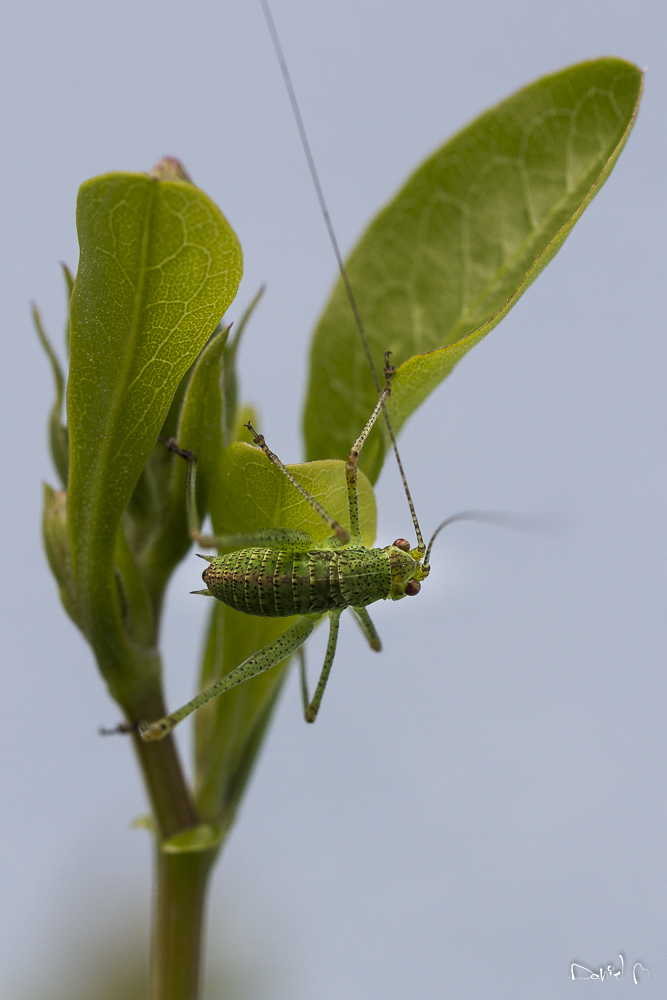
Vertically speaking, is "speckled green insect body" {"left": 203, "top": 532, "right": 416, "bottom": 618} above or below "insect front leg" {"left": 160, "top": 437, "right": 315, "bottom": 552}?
below

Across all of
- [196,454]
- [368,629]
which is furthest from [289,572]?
[368,629]

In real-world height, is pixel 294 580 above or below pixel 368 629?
above

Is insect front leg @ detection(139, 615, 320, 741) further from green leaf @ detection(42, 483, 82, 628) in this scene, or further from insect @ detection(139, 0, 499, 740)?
green leaf @ detection(42, 483, 82, 628)

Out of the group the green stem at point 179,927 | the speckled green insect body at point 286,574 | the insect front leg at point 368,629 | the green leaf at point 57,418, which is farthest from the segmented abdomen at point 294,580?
the green stem at point 179,927

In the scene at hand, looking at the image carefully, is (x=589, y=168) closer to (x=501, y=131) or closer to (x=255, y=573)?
(x=501, y=131)

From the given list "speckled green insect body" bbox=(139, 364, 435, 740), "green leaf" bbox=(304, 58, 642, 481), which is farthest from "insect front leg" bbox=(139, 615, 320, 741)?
"green leaf" bbox=(304, 58, 642, 481)

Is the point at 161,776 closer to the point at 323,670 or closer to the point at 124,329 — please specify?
the point at 323,670
